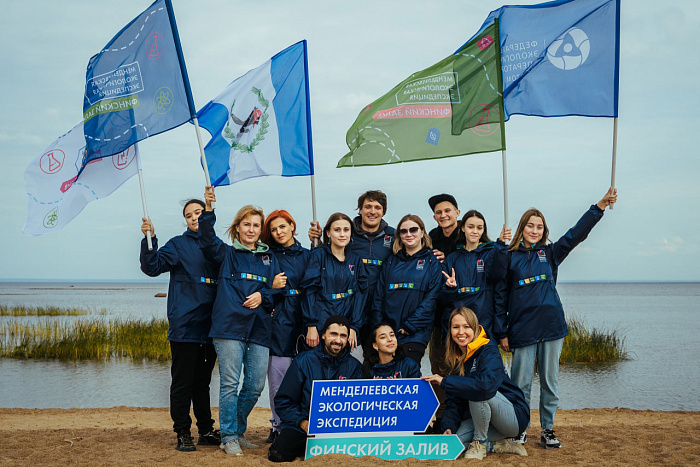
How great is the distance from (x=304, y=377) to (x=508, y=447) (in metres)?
2.02

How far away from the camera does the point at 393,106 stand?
22.9ft

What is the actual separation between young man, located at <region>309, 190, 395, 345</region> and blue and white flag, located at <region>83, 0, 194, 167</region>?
215cm

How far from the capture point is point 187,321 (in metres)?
5.54

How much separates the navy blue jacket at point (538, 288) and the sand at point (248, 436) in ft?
3.76

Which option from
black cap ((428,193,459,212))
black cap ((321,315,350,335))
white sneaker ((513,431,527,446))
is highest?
black cap ((428,193,459,212))

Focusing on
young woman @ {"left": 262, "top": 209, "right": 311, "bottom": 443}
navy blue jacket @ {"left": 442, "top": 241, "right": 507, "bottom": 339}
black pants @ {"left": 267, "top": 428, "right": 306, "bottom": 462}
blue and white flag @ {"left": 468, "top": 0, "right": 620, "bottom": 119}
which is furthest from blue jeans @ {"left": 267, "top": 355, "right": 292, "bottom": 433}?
blue and white flag @ {"left": 468, "top": 0, "right": 620, "bottom": 119}

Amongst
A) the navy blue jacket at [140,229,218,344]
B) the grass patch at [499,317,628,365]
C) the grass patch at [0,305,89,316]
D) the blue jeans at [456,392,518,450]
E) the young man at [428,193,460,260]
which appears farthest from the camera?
the grass patch at [0,305,89,316]

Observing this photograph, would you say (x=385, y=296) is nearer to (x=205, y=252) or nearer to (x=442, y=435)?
(x=442, y=435)

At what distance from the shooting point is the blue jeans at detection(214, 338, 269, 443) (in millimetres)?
5406

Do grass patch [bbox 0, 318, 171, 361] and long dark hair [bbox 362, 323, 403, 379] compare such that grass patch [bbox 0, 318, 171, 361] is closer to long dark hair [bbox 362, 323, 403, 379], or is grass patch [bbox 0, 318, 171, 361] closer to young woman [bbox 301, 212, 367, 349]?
young woman [bbox 301, 212, 367, 349]

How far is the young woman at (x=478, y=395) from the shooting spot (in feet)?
16.3

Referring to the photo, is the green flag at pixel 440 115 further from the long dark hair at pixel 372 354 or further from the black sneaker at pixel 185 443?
the black sneaker at pixel 185 443

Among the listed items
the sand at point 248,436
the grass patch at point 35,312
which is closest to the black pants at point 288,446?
the sand at point 248,436

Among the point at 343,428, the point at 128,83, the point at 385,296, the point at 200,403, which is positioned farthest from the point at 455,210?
the point at 128,83
